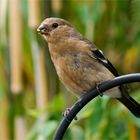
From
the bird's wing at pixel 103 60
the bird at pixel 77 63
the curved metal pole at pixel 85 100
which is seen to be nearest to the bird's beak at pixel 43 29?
the bird at pixel 77 63

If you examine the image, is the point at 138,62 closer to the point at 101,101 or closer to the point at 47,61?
the point at 47,61

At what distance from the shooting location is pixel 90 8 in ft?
10.7

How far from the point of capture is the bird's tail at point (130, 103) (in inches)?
95.3

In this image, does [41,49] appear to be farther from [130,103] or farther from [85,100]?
[85,100]

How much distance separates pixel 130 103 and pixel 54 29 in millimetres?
402

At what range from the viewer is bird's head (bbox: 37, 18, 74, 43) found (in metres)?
2.47

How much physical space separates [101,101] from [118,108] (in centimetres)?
14

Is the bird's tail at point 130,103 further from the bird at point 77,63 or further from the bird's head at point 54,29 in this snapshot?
the bird's head at point 54,29

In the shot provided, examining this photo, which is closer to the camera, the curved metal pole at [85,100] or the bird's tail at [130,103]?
the curved metal pole at [85,100]

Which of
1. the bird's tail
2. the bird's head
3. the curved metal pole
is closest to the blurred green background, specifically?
the bird's tail

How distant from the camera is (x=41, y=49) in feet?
10.9

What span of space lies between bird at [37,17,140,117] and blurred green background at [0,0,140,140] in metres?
0.28

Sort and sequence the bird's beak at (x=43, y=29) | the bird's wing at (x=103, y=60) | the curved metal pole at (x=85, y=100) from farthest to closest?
the bird's wing at (x=103, y=60) → the bird's beak at (x=43, y=29) → the curved metal pole at (x=85, y=100)

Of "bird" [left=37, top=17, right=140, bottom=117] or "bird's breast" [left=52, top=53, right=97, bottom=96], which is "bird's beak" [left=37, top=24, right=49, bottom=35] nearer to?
"bird" [left=37, top=17, right=140, bottom=117]
